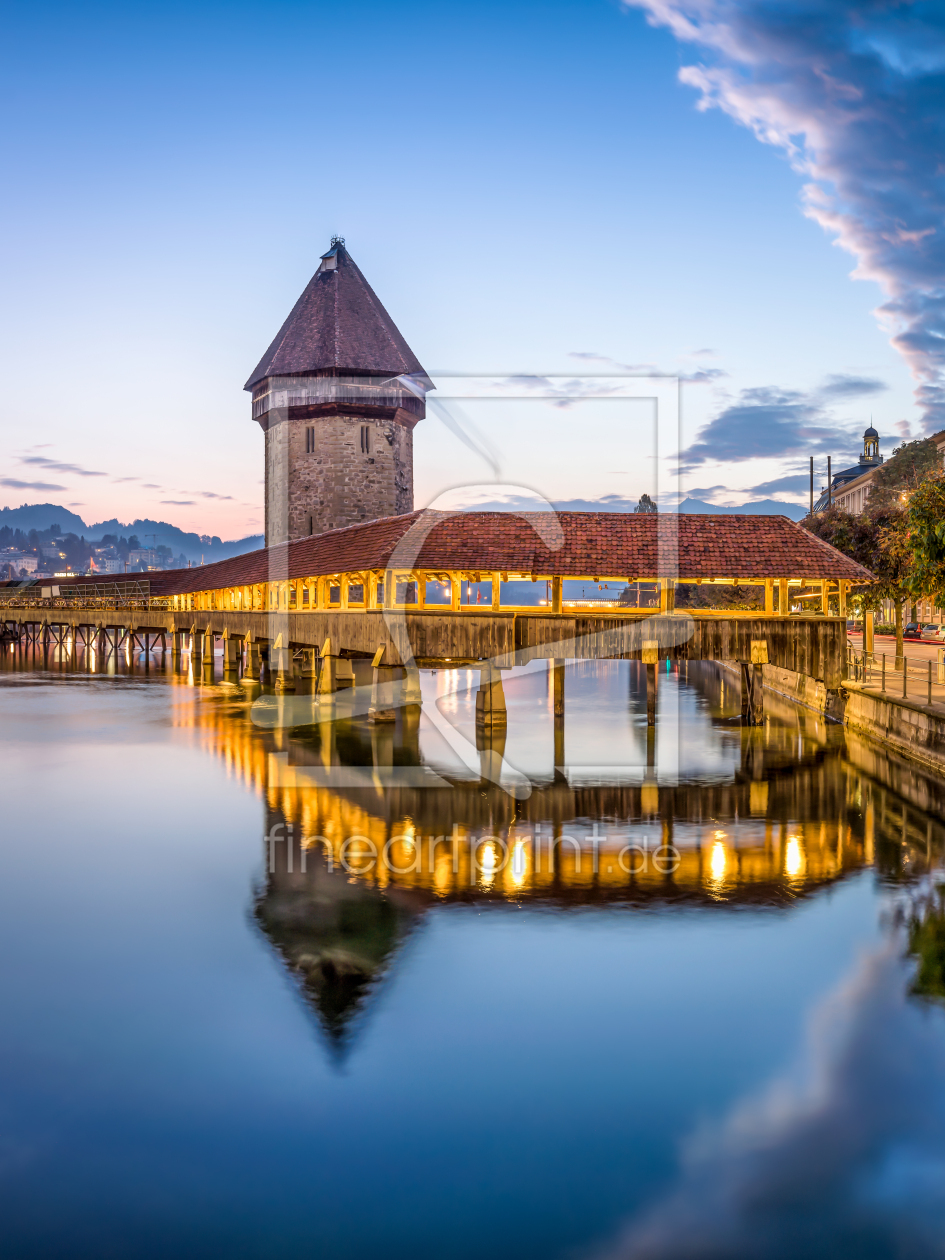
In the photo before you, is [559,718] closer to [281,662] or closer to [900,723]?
[900,723]

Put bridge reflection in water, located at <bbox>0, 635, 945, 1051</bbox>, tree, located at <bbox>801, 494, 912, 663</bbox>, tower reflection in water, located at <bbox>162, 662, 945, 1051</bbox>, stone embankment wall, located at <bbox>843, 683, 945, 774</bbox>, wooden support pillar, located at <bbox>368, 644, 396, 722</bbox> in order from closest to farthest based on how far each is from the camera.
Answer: tower reflection in water, located at <bbox>162, 662, 945, 1051</bbox> < bridge reflection in water, located at <bbox>0, 635, 945, 1051</bbox> < stone embankment wall, located at <bbox>843, 683, 945, 774</bbox> < wooden support pillar, located at <bbox>368, 644, 396, 722</bbox> < tree, located at <bbox>801, 494, 912, 663</bbox>

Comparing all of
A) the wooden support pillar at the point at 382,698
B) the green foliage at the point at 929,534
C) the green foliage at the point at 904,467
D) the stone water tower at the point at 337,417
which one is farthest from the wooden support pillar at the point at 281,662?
the green foliage at the point at 904,467

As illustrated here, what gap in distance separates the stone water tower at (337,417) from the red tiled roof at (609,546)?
2269 centimetres

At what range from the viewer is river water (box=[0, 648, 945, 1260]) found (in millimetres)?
6289

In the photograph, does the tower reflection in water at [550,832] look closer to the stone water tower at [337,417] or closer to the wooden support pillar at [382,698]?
the wooden support pillar at [382,698]

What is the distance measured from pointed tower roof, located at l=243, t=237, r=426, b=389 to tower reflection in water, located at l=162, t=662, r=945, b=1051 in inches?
985

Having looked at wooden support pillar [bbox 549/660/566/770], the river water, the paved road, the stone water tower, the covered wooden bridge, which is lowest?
the river water

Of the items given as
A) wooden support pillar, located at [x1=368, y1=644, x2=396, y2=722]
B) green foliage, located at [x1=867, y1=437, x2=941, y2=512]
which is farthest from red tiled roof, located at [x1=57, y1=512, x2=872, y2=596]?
green foliage, located at [x1=867, y1=437, x2=941, y2=512]

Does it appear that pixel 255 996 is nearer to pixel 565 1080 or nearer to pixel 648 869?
pixel 565 1080

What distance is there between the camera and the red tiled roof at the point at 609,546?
2139 centimetres

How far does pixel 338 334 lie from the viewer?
46.5m

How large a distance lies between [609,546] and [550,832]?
860 cm

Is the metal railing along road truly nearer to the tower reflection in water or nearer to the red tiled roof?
the tower reflection in water

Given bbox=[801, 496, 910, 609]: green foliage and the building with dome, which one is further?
the building with dome
